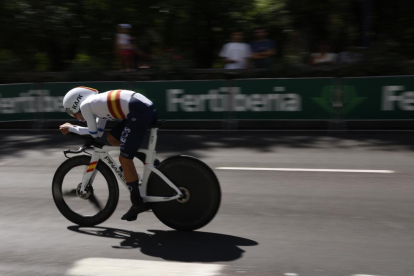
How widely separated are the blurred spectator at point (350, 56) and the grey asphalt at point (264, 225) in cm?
405

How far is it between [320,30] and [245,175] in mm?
9670

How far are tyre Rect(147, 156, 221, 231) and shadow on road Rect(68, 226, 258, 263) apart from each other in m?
0.15

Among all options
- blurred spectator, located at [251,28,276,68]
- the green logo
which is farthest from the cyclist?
blurred spectator, located at [251,28,276,68]

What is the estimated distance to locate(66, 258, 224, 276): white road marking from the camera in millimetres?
4664

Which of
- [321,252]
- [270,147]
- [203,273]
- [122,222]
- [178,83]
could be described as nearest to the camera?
[203,273]

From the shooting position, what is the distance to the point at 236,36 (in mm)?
13469

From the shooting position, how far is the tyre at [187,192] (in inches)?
213

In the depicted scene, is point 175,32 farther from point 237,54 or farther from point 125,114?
point 125,114

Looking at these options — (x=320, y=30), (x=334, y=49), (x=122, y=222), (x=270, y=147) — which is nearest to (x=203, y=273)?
(x=122, y=222)

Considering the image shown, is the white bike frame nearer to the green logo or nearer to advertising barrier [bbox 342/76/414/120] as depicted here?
the green logo

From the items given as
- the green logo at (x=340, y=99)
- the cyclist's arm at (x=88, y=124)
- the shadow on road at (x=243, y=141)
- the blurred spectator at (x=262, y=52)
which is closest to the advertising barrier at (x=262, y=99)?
the green logo at (x=340, y=99)

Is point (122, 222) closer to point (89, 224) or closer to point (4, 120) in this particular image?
point (89, 224)

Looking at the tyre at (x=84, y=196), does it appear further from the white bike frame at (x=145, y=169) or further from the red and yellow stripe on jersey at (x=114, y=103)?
the red and yellow stripe on jersey at (x=114, y=103)

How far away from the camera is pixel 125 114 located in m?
5.42
